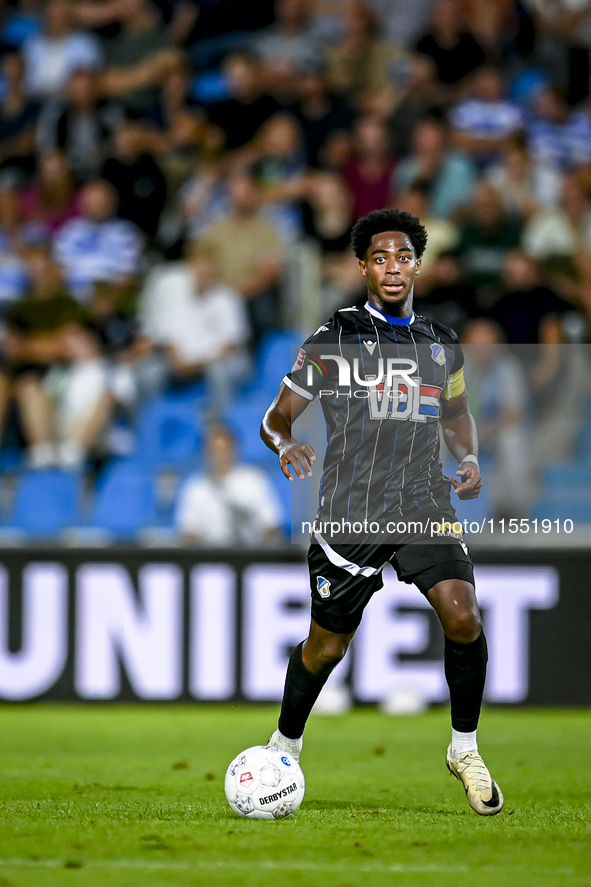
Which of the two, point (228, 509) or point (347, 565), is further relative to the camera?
point (228, 509)

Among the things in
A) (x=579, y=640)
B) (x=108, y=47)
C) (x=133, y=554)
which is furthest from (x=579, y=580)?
(x=108, y=47)

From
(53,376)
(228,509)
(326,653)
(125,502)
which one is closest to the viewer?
(326,653)

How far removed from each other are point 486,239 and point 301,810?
5872 millimetres

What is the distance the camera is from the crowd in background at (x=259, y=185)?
9.20 metres

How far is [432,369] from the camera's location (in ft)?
16.3

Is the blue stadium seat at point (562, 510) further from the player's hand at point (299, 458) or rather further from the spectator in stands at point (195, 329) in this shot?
the player's hand at point (299, 458)

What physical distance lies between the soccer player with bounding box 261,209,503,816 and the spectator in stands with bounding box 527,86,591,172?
253 inches

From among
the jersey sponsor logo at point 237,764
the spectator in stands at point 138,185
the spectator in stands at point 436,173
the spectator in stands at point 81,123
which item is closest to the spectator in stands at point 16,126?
the spectator in stands at point 81,123

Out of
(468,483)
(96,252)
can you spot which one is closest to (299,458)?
(468,483)

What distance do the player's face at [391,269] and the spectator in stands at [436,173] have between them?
543 centimetres

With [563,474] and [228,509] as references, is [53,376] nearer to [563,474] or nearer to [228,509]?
[228,509]

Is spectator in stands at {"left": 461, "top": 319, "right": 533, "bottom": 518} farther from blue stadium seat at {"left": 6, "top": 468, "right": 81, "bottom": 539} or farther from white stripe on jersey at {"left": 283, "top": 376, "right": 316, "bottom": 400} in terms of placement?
white stripe on jersey at {"left": 283, "top": 376, "right": 316, "bottom": 400}

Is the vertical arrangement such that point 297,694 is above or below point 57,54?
below

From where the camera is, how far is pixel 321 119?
1110cm
